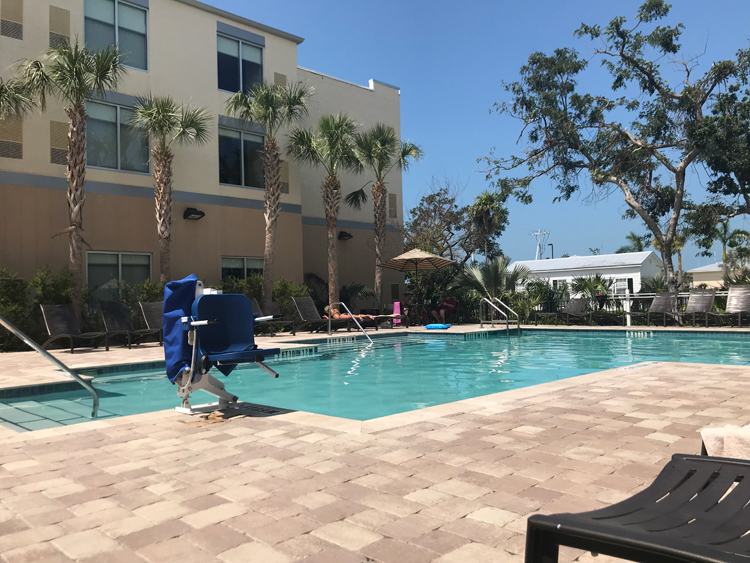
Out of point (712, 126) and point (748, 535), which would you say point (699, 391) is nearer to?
point (748, 535)

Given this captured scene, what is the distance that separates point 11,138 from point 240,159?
5572mm

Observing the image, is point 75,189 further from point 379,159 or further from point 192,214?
point 379,159

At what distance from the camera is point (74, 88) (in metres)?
11.3

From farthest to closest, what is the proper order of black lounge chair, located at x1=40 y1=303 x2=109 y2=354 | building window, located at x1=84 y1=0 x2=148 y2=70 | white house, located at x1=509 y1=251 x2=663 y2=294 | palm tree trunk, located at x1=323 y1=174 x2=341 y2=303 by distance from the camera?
white house, located at x1=509 y1=251 x2=663 y2=294
palm tree trunk, located at x1=323 y1=174 x2=341 y2=303
building window, located at x1=84 y1=0 x2=148 y2=70
black lounge chair, located at x1=40 y1=303 x2=109 y2=354

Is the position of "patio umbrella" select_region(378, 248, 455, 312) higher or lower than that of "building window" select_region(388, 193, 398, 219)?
lower

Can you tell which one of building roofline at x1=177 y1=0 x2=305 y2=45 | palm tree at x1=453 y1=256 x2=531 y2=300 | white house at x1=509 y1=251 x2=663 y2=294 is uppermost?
building roofline at x1=177 y1=0 x2=305 y2=45

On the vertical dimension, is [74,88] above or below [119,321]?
above

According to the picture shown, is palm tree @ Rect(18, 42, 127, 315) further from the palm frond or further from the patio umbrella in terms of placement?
the palm frond

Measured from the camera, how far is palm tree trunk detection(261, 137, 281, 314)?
49.1ft

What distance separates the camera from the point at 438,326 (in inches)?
616

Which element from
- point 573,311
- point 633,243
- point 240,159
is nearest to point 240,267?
point 240,159

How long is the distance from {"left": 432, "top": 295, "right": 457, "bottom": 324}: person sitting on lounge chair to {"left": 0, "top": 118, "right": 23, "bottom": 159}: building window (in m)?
11.4

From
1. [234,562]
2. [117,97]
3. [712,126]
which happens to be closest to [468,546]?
[234,562]

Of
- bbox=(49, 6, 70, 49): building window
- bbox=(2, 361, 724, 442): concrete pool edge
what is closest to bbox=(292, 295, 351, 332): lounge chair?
bbox=(49, 6, 70, 49): building window
